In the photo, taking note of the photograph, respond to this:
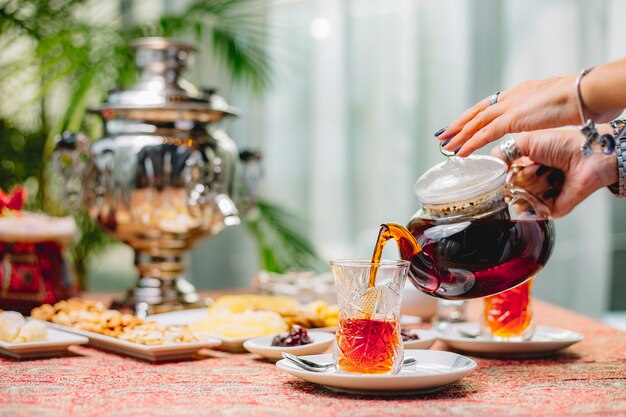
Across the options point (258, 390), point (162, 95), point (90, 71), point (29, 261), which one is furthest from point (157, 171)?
point (90, 71)

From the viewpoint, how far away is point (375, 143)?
3.81 meters

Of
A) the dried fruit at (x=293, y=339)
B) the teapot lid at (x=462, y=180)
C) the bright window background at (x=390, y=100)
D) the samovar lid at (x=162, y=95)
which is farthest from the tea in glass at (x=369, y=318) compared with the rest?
the bright window background at (x=390, y=100)

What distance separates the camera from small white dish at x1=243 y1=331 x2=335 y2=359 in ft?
4.67

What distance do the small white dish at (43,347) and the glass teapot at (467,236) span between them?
0.60 m

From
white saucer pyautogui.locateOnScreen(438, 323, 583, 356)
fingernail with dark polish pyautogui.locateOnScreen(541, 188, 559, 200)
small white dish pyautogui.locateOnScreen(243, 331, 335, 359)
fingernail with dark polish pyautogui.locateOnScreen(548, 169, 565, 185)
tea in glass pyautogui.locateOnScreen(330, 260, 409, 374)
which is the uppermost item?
fingernail with dark polish pyautogui.locateOnScreen(548, 169, 565, 185)

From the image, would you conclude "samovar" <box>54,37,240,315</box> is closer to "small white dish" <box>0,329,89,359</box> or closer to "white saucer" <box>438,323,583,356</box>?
"small white dish" <box>0,329,89,359</box>

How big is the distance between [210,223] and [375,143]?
1815 millimetres

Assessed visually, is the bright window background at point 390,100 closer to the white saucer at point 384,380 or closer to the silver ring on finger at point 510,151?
the silver ring on finger at point 510,151

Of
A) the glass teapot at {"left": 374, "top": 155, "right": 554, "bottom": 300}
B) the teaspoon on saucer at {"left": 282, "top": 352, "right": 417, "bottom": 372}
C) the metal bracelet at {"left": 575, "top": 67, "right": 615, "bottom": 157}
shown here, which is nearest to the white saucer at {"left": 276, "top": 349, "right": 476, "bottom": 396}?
the teaspoon on saucer at {"left": 282, "top": 352, "right": 417, "bottom": 372}

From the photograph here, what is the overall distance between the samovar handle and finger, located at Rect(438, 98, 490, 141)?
3.34 feet

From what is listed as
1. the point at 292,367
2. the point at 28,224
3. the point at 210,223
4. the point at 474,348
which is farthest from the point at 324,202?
the point at 292,367

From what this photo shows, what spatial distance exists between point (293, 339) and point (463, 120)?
461mm

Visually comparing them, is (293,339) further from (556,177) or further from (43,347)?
(556,177)

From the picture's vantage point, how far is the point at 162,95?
82.1 inches
